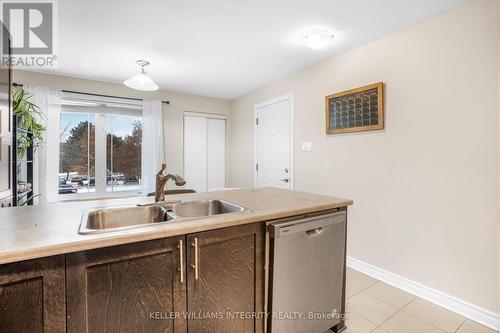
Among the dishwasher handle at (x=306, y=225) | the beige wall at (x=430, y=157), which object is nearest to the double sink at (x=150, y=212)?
the dishwasher handle at (x=306, y=225)

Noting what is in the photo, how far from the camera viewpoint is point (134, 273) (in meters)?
0.98

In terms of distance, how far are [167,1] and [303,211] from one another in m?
1.82

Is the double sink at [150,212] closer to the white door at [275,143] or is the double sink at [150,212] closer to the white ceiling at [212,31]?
the white ceiling at [212,31]

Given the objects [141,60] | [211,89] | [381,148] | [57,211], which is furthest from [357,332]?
[211,89]

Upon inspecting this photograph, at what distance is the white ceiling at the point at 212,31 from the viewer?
186cm

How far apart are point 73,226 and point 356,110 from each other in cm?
254

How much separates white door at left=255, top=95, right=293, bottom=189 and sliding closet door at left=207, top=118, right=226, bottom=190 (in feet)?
3.13

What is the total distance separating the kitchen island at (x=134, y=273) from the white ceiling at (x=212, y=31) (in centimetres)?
157

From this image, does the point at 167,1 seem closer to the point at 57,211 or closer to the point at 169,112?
the point at 57,211

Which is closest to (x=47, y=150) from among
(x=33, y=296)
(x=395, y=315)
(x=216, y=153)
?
(x=216, y=153)

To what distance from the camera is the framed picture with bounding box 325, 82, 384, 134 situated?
233cm

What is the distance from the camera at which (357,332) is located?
162 cm

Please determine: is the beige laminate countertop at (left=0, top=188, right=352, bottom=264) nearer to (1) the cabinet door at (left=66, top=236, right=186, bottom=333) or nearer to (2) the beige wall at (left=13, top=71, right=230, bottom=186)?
(1) the cabinet door at (left=66, top=236, right=186, bottom=333)

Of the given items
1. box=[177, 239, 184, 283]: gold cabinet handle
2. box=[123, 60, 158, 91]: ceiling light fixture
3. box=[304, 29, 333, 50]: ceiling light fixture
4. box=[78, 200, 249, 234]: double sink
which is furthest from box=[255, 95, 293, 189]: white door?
box=[177, 239, 184, 283]: gold cabinet handle
